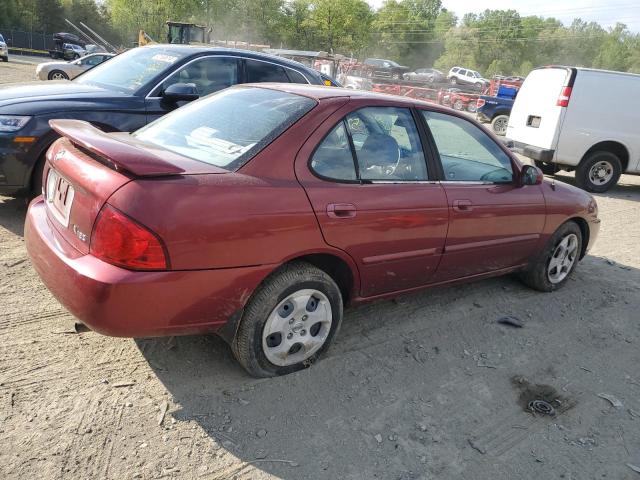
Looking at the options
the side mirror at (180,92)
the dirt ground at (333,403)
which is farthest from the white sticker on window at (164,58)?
the dirt ground at (333,403)

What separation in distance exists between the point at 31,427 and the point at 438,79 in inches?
1765

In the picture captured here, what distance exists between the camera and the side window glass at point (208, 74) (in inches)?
225

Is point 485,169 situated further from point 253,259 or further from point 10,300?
point 10,300

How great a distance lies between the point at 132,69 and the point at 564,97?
292 inches

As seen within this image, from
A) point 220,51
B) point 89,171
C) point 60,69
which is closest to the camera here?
point 89,171

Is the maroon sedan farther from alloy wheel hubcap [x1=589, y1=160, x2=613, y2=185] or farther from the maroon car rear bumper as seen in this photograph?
alloy wheel hubcap [x1=589, y1=160, x2=613, y2=185]

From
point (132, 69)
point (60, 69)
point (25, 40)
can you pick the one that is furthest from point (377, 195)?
point (25, 40)

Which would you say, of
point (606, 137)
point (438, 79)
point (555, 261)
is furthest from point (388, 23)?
point (555, 261)

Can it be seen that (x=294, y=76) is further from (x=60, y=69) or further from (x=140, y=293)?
(x=60, y=69)

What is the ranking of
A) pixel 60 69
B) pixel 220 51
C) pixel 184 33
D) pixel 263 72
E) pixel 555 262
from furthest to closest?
pixel 184 33 → pixel 60 69 → pixel 263 72 → pixel 220 51 → pixel 555 262

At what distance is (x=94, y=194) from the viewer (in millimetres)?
2531

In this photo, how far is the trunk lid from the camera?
8.19 feet

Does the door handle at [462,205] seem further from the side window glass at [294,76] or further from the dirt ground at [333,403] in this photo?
the side window glass at [294,76]

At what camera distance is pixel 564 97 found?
31.1 feet
